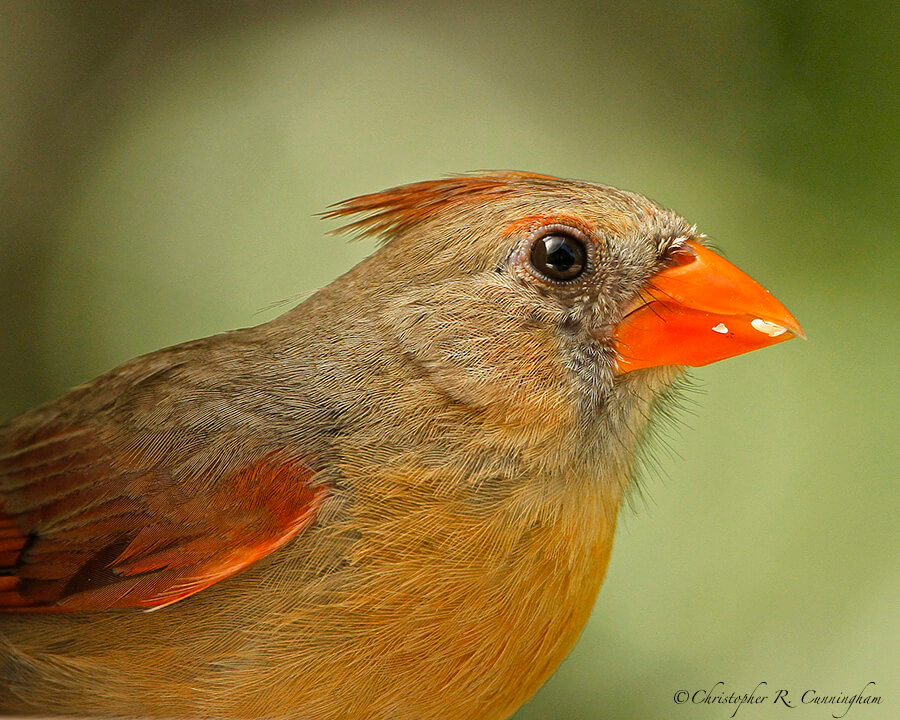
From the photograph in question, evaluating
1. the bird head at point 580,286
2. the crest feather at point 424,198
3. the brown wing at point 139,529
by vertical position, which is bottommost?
the brown wing at point 139,529

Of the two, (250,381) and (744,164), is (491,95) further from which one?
(250,381)

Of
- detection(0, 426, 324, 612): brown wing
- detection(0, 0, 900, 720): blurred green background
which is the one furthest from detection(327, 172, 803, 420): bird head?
detection(0, 0, 900, 720): blurred green background

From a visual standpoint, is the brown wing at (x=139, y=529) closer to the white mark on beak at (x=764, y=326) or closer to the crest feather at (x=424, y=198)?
the crest feather at (x=424, y=198)

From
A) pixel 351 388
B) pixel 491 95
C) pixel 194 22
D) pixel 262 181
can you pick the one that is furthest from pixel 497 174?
pixel 194 22

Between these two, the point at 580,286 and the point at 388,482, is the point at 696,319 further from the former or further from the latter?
the point at 388,482

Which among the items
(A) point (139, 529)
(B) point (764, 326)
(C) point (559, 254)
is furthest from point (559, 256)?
(A) point (139, 529)

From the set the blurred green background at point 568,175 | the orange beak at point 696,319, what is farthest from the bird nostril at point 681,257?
the blurred green background at point 568,175
